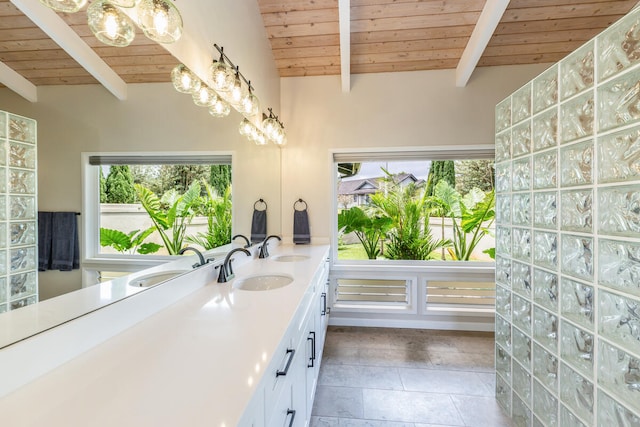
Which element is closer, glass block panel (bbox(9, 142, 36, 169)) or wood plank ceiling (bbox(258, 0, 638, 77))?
glass block panel (bbox(9, 142, 36, 169))

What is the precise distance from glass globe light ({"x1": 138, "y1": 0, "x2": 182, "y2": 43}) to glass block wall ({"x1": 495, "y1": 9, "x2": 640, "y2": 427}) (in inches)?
63.3

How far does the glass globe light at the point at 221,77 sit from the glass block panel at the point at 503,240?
1838mm

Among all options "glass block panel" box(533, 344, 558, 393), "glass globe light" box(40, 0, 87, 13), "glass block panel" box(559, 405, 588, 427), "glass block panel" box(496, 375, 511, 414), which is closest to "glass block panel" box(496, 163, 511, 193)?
"glass block panel" box(533, 344, 558, 393)

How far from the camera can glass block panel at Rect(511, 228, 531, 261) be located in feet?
5.13

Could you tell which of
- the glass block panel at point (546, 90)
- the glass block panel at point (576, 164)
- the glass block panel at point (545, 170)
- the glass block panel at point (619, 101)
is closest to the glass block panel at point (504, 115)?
the glass block panel at point (546, 90)

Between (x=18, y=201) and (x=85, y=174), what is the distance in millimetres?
228

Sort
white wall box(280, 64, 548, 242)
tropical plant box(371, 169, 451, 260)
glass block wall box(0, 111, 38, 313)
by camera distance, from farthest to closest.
Result: tropical plant box(371, 169, 451, 260), white wall box(280, 64, 548, 242), glass block wall box(0, 111, 38, 313)

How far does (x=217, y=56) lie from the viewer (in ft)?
5.39

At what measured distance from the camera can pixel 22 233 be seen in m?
0.75

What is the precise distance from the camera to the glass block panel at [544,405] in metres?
1.38

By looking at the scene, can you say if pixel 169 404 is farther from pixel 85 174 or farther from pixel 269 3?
pixel 269 3

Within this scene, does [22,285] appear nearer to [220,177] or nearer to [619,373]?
[220,177]

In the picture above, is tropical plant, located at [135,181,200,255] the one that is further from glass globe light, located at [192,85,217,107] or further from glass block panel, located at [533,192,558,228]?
glass block panel, located at [533,192,558,228]

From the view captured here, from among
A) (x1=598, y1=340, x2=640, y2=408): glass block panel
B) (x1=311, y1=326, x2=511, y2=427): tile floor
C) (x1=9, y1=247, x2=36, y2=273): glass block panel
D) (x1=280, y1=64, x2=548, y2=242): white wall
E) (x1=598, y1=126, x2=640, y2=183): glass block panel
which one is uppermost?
(x1=280, y1=64, x2=548, y2=242): white wall
